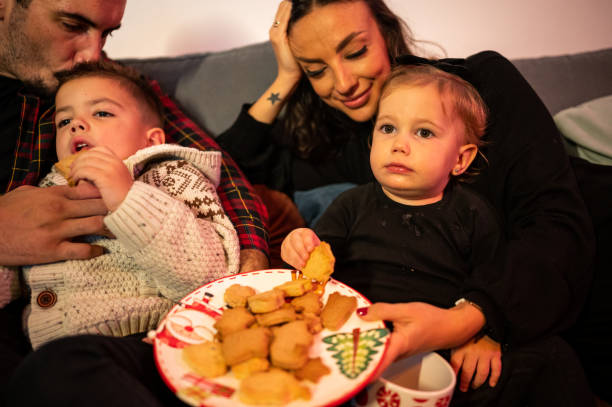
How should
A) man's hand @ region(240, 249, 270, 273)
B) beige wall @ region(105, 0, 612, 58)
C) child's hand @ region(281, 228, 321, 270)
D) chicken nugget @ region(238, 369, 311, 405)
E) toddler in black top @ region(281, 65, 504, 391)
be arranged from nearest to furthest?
chicken nugget @ region(238, 369, 311, 405), child's hand @ region(281, 228, 321, 270), toddler in black top @ region(281, 65, 504, 391), man's hand @ region(240, 249, 270, 273), beige wall @ region(105, 0, 612, 58)

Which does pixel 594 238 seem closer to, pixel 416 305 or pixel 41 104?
pixel 416 305

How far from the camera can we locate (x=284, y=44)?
1446mm

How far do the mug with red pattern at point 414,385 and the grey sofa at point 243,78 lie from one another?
1321mm

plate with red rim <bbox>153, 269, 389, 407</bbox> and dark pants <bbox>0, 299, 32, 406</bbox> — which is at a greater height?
plate with red rim <bbox>153, 269, 389, 407</bbox>

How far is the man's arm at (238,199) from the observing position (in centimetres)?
122

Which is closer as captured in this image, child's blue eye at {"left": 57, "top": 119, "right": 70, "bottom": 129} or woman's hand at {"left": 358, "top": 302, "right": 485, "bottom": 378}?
woman's hand at {"left": 358, "top": 302, "right": 485, "bottom": 378}

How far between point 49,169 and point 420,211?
4.08 ft

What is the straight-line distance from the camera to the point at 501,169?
1.10 m

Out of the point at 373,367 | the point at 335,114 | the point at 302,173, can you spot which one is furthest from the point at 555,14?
the point at 373,367

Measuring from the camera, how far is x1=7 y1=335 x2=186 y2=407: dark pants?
0.63m

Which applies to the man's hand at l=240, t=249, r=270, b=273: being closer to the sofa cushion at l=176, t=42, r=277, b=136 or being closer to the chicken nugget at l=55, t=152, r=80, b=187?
the chicken nugget at l=55, t=152, r=80, b=187

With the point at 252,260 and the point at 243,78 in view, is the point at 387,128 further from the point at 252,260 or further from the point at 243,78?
the point at 243,78

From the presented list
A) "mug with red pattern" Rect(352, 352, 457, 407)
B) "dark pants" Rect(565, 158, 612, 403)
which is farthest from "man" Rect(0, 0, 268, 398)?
"dark pants" Rect(565, 158, 612, 403)

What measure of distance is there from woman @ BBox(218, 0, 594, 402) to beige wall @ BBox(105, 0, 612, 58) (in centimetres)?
79
